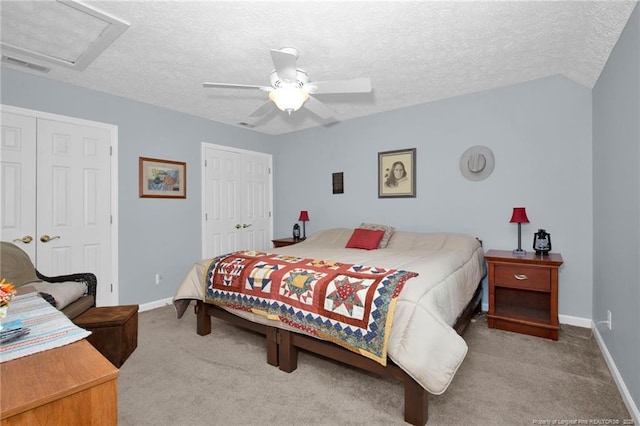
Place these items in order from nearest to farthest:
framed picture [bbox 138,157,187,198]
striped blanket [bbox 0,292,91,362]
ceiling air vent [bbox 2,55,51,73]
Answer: striped blanket [bbox 0,292,91,362], ceiling air vent [bbox 2,55,51,73], framed picture [bbox 138,157,187,198]

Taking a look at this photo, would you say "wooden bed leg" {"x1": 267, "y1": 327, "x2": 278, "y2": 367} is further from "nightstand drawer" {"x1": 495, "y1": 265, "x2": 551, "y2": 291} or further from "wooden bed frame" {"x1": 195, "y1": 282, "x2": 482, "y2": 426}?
"nightstand drawer" {"x1": 495, "y1": 265, "x2": 551, "y2": 291}

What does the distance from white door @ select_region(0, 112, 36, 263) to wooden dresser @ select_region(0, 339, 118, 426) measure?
2.55 m

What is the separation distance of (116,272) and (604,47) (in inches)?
194

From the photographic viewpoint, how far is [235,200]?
15.6ft

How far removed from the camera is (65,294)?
2.21 meters

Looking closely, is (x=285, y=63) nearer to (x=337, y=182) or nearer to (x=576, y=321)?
(x=337, y=182)

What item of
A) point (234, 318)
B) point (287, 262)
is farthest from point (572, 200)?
point (234, 318)

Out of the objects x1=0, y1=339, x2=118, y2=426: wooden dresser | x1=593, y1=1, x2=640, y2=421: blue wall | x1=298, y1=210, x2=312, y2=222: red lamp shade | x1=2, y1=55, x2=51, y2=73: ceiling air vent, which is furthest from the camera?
x1=298, y1=210, x2=312, y2=222: red lamp shade

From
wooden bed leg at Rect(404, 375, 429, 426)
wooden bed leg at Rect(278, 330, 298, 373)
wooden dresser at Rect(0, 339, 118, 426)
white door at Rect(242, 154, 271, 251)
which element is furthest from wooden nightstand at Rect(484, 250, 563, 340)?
white door at Rect(242, 154, 271, 251)

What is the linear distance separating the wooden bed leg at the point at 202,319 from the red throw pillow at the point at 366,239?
5.53 ft

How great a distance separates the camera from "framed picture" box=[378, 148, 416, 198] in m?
3.99

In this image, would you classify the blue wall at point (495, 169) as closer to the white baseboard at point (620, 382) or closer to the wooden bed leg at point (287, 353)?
the white baseboard at point (620, 382)

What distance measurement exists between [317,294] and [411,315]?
63cm

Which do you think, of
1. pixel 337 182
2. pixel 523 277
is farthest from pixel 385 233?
pixel 523 277
